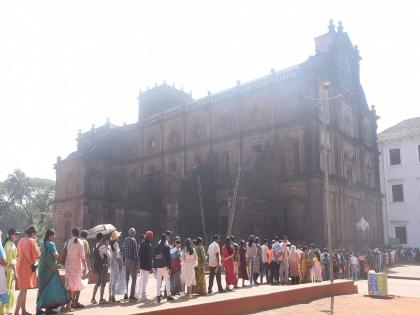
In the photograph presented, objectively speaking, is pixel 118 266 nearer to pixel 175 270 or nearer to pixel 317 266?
pixel 175 270

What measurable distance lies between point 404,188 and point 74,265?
1459 inches

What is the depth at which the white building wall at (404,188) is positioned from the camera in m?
38.1

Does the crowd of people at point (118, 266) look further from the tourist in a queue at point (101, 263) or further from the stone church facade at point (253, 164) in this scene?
the stone church facade at point (253, 164)

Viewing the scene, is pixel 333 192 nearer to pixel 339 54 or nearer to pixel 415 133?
pixel 339 54

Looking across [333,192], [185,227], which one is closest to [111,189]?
[185,227]

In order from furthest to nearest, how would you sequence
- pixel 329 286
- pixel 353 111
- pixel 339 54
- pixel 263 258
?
pixel 353 111, pixel 339 54, pixel 263 258, pixel 329 286

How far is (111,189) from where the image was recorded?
41.6 meters

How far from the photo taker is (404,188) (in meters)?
39.5

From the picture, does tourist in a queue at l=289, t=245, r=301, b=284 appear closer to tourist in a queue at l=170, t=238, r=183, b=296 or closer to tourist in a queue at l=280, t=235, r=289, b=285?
tourist in a queue at l=280, t=235, r=289, b=285

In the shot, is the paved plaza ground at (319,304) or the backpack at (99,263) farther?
the backpack at (99,263)

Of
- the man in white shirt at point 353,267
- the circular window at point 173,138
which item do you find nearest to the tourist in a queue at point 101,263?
the man in white shirt at point 353,267

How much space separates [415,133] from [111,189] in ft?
96.5

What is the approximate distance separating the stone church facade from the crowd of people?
950 cm

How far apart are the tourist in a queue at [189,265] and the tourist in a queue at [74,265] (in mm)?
3186
